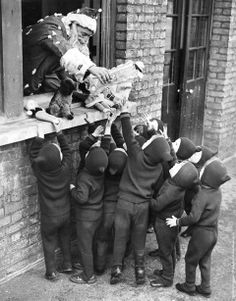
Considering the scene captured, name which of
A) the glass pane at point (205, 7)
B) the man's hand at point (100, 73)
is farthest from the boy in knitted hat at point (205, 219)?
the glass pane at point (205, 7)

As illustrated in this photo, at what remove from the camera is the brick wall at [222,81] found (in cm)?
Result: 685

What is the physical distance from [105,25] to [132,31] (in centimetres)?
29

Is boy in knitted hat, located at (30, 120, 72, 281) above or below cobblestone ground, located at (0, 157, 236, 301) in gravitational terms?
above

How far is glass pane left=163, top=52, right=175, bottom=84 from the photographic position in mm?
6160

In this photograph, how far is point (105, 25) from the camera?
474cm

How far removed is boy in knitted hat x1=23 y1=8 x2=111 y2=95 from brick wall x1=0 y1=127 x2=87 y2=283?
0.54 meters

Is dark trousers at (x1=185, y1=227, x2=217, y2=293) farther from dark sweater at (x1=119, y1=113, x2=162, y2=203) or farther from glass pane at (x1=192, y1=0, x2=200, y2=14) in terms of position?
glass pane at (x1=192, y1=0, x2=200, y2=14)

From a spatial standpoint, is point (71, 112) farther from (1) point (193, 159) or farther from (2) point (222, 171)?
(2) point (222, 171)

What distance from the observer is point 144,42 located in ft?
16.4

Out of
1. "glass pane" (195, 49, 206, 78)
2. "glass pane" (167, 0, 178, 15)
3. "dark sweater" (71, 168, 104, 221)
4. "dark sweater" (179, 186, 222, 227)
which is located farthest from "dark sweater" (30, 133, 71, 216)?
"glass pane" (195, 49, 206, 78)

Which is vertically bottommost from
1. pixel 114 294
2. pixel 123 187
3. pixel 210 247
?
pixel 114 294

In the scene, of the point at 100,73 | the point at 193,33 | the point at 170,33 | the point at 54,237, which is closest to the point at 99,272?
the point at 54,237

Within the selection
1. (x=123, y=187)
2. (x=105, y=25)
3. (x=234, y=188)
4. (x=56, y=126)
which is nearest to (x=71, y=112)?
(x=56, y=126)

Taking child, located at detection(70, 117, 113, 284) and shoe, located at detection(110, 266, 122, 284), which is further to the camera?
shoe, located at detection(110, 266, 122, 284)
